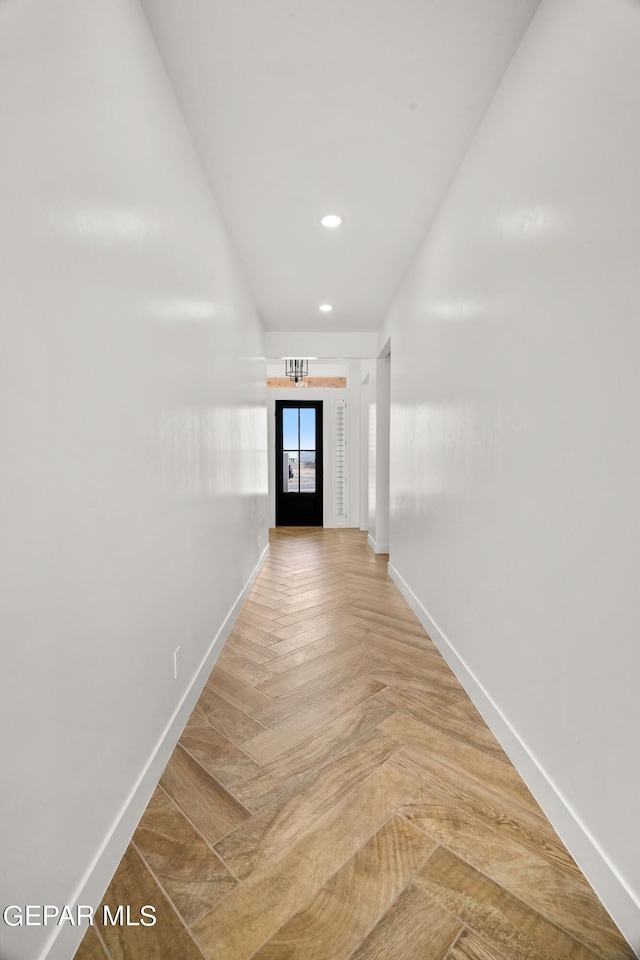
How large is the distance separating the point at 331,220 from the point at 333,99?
1009 millimetres

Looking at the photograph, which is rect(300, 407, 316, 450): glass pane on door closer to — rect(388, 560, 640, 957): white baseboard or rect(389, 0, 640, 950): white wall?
rect(389, 0, 640, 950): white wall

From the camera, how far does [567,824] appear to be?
1.28 meters

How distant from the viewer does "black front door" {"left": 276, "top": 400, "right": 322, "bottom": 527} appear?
7469mm

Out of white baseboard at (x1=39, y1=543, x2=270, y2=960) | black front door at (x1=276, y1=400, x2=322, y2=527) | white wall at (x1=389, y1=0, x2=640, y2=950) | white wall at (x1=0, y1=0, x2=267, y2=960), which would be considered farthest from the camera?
black front door at (x1=276, y1=400, x2=322, y2=527)

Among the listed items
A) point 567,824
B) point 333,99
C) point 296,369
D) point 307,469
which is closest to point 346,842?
point 567,824

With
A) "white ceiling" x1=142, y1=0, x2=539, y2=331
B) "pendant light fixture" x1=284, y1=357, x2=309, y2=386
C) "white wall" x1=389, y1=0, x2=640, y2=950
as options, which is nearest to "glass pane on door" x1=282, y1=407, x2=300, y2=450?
"pendant light fixture" x1=284, y1=357, x2=309, y2=386

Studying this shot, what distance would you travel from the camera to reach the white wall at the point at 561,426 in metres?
1.08

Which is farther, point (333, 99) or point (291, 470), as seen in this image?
point (291, 470)

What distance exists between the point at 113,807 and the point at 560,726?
4.07 feet

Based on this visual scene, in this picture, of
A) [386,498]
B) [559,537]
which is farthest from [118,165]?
[386,498]

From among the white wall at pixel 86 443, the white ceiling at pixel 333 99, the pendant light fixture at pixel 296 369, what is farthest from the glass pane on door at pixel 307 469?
the white wall at pixel 86 443

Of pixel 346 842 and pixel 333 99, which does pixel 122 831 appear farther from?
pixel 333 99

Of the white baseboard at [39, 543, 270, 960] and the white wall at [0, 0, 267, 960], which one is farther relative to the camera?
the white baseboard at [39, 543, 270, 960]

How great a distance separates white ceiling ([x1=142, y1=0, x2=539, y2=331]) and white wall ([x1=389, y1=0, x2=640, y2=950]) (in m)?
0.19
